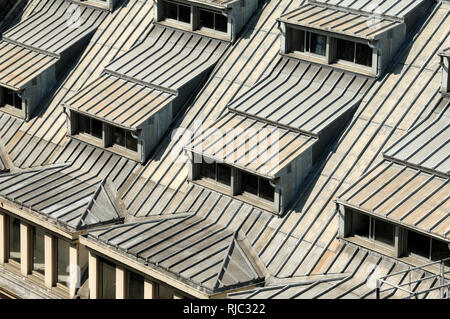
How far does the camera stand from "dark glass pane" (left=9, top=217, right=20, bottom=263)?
75438 mm

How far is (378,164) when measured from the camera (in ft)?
208

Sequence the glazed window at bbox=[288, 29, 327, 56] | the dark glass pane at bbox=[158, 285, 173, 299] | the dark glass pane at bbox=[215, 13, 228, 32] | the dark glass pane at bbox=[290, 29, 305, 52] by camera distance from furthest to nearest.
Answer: the dark glass pane at bbox=[215, 13, 228, 32] → the dark glass pane at bbox=[290, 29, 305, 52] → the glazed window at bbox=[288, 29, 327, 56] → the dark glass pane at bbox=[158, 285, 173, 299]

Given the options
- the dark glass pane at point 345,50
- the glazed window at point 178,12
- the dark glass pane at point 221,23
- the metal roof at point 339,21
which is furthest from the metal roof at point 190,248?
the glazed window at point 178,12

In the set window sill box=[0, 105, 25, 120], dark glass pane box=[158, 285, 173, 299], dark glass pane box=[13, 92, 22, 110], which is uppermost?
dark glass pane box=[13, 92, 22, 110]

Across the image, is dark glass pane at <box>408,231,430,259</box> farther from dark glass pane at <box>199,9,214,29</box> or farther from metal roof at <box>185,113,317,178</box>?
dark glass pane at <box>199,9,214,29</box>

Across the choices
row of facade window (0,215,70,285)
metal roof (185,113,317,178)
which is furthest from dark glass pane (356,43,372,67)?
row of facade window (0,215,70,285)

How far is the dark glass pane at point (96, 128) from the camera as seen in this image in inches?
3003

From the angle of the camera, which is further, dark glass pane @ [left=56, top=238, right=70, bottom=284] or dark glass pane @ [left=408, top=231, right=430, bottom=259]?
dark glass pane @ [left=56, top=238, right=70, bottom=284]

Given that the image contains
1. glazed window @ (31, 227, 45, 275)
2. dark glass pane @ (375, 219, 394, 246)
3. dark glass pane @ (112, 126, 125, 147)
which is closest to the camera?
dark glass pane @ (375, 219, 394, 246)

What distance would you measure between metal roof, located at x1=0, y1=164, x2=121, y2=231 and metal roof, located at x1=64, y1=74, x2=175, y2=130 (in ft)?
12.1

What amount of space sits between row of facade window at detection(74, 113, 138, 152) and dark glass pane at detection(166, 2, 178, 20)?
26.9 feet

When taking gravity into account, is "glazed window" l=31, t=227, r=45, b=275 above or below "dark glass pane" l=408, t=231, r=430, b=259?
below

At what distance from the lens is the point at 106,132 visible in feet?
247

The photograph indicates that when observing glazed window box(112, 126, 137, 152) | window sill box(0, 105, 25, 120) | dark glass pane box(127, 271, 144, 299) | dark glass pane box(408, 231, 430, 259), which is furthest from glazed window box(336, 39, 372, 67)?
window sill box(0, 105, 25, 120)
